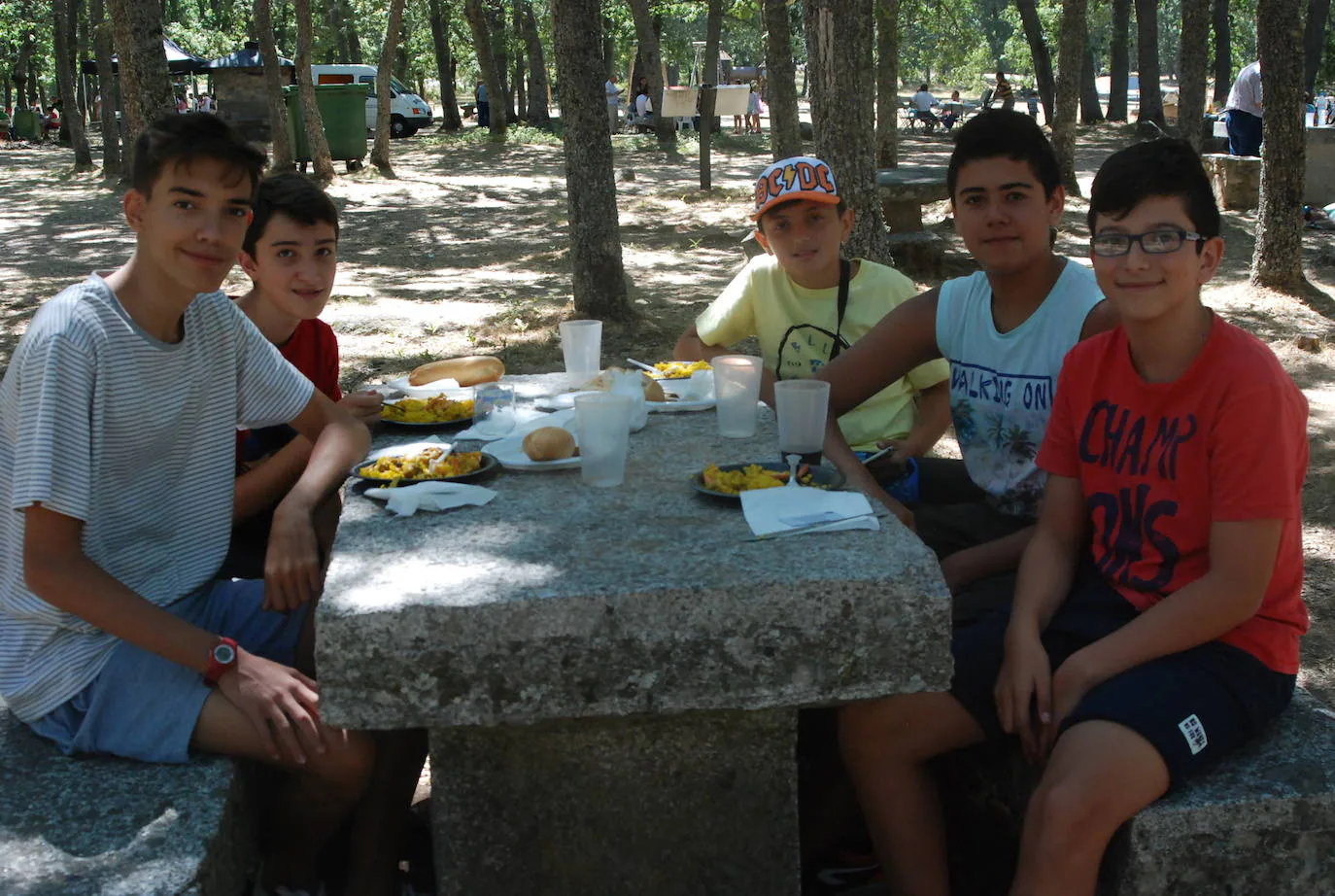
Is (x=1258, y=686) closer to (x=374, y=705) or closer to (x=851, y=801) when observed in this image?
(x=851, y=801)

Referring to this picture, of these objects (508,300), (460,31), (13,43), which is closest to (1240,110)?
(508,300)

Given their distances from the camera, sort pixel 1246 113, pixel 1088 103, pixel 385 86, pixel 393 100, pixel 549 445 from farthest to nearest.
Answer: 1. pixel 393 100
2. pixel 1088 103
3. pixel 385 86
4. pixel 1246 113
5. pixel 549 445

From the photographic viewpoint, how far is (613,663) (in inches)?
76.5

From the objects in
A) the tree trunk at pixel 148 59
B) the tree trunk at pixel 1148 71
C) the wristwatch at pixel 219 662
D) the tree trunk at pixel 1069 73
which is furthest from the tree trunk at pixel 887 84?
the wristwatch at pixel 219 662

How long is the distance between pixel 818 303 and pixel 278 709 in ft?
6.98

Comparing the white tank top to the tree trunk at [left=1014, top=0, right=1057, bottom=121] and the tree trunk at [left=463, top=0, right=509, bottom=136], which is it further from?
the tree trunk at [left=463, top=0, right=509, bottom=136]

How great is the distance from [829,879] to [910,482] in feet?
3.54

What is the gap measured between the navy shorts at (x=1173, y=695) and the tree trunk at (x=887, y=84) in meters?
13.7

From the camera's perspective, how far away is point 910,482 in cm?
326

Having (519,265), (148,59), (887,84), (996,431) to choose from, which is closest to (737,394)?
(996,431)

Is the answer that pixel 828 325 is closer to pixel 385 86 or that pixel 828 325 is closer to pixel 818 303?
pixel 818 303

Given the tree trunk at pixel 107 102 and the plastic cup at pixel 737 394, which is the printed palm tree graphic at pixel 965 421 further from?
the tree trunk at pixel 107 102

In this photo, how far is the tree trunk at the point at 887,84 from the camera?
15789 mm

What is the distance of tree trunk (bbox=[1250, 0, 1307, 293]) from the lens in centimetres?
771
